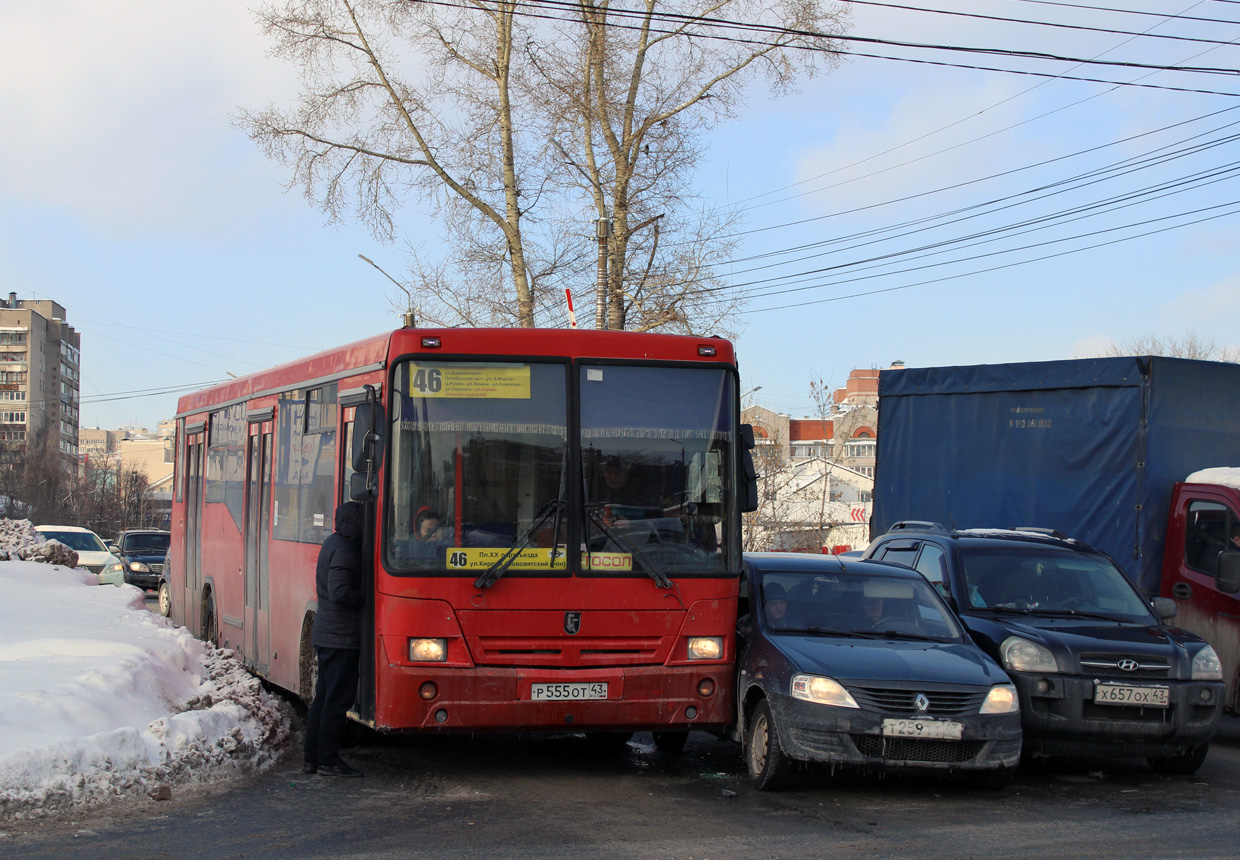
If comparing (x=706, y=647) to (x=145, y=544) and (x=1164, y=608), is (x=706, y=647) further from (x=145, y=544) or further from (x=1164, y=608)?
(x=145, y=544)

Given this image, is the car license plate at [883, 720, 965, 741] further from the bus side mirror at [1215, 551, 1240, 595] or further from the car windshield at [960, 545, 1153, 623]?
the bus side mirror at [1215, 551, 1240, 595]

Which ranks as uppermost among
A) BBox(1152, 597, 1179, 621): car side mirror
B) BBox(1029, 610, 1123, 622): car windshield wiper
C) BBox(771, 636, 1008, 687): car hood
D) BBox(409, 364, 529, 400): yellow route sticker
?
BBox(409, 364, 529, 400): yellow route sticker

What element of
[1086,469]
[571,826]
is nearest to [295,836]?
[571,826]

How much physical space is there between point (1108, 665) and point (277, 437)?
A: 23.6ft

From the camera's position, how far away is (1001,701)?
818 cm

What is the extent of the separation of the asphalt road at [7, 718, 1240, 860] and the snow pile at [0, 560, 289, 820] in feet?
0.83

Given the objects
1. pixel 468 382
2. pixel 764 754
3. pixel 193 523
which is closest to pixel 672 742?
pixel 764 754

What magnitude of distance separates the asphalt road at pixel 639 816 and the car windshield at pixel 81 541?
22608mm

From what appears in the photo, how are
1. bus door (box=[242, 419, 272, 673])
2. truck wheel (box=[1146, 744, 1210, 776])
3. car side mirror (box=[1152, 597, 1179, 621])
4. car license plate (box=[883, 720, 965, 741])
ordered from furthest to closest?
bus door (box=[242, 419, 272, 673]) → car side mirror (box=[1152, 597, 1179, 621]) → truck wheel (box=[1146, 744, 1210, 776]) → car license plate (box=[883, 720, 965, 741])

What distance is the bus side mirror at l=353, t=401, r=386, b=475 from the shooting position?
27.3ft

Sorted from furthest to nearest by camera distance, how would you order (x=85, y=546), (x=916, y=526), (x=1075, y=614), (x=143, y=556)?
(x=143, y=556) → (x=85, y=546) → (x=916, y=526) → (x=1075, y=614)

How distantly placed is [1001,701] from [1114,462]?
5.12 meters

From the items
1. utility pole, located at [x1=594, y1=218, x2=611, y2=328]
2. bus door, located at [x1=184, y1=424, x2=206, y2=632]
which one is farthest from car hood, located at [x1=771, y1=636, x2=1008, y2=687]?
utility pole, located at [x1=594, y1=218, x2=611, y2=328]

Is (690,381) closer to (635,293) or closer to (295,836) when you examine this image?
(295,836)
